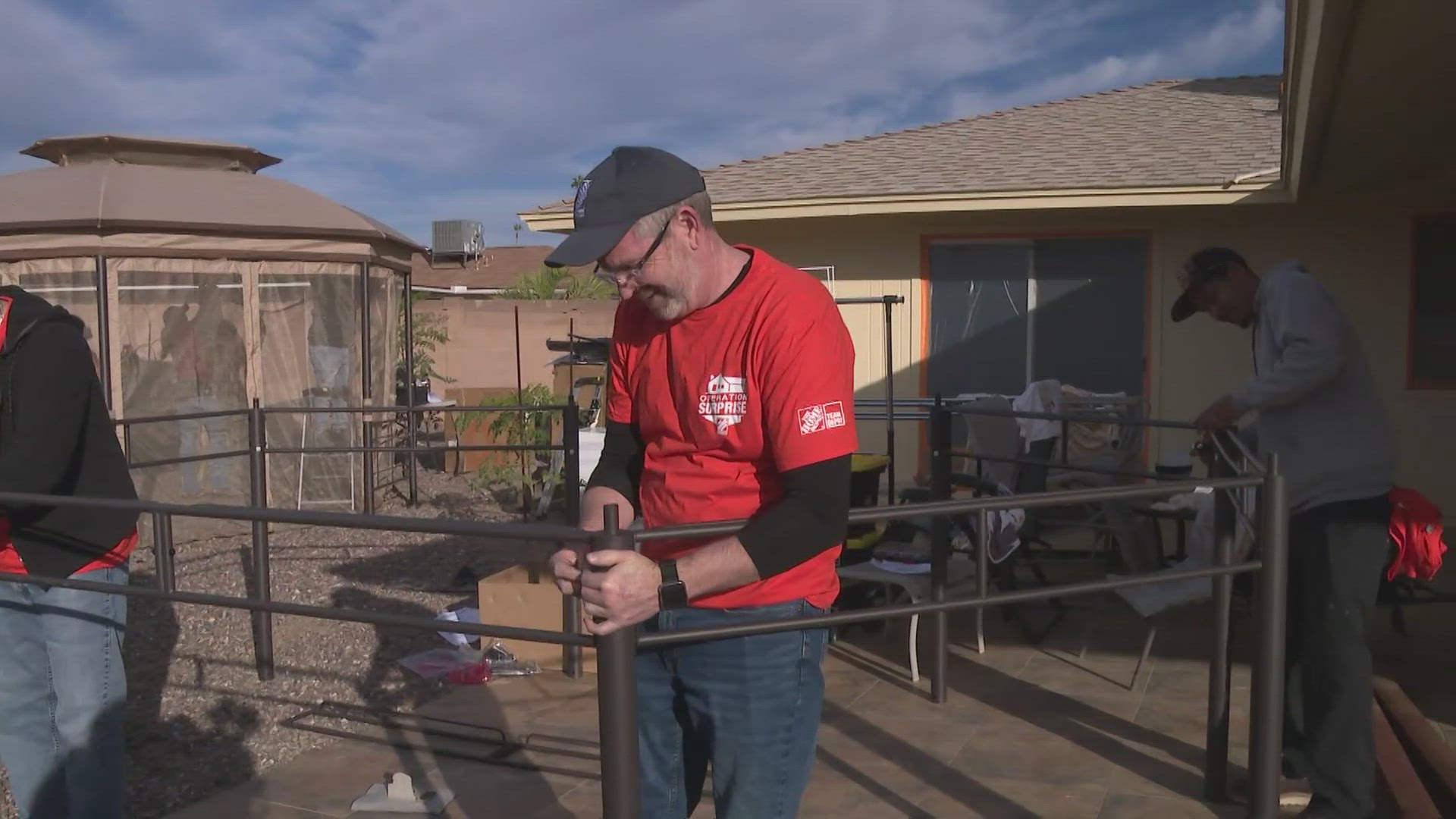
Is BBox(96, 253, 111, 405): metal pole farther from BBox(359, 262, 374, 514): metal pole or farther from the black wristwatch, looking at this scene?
the black wristwatch

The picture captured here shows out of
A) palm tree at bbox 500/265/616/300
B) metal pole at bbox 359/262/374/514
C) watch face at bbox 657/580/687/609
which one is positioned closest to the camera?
watch face at bbox 657/580/687/609

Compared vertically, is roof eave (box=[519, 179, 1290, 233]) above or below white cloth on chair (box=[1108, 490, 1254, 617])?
above

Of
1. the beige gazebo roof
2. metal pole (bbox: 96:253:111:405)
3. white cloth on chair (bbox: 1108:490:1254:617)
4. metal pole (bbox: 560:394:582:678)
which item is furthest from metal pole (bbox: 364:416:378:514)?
white cloth on chair (bbox: 1108:490:1254:617)

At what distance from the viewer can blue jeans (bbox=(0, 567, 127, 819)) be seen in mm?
3094

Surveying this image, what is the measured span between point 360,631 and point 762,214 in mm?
4524

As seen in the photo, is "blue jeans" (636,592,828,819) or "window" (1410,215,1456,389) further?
"window" (1410,215,1456,389)

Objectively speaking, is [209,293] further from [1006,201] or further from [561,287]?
[561,287]

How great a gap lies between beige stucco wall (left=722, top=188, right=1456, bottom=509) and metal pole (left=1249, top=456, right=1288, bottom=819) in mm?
6522

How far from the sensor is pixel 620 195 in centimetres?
206

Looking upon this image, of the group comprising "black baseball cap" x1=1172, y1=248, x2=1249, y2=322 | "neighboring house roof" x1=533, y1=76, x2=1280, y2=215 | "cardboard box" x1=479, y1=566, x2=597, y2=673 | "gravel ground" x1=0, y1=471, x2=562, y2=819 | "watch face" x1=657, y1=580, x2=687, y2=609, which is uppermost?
"neighboring house roof" x1=533, y1=76, x2=1280, y2=215

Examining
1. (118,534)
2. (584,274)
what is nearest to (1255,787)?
(118,534)

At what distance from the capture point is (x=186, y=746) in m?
4.57

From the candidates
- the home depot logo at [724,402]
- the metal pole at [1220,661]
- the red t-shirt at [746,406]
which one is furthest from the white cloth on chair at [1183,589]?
the home depot logo at [724,402]

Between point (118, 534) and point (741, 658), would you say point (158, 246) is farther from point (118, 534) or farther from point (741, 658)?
point (741, 658)
